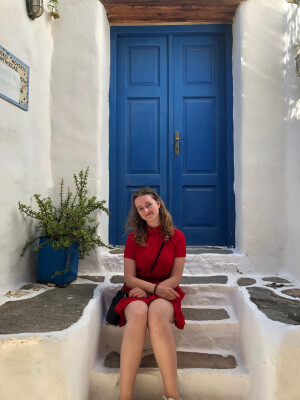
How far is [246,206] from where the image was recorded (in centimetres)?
314

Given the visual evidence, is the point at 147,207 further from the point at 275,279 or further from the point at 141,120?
the point at 141,120

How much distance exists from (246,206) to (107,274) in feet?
4.70

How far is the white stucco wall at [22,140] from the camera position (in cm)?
248

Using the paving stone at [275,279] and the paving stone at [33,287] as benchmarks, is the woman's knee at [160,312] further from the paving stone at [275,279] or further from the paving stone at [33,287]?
the paving stone at [275,279]

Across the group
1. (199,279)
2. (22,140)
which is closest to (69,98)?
(22,140)

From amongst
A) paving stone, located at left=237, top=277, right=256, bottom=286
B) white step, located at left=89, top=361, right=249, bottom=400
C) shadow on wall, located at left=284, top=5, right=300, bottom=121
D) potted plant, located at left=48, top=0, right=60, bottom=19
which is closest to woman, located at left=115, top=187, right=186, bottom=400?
white step, located at left=89, top=361, right=249, bottom=400

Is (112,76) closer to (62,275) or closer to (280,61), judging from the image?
(280,61)

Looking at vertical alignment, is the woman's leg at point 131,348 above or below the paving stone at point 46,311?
below

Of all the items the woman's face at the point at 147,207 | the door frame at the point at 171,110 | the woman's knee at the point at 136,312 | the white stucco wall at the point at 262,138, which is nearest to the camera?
the woman's knee at the point at 136,312

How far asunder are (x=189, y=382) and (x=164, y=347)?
1.20ft

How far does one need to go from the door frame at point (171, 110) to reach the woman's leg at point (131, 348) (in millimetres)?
1617

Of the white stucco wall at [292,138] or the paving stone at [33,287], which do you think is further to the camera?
the white stucco wall at [292,138]

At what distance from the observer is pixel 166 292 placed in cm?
212

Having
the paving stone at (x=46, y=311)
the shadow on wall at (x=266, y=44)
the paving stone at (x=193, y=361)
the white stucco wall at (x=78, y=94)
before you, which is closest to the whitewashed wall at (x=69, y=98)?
the white stucco wall at (x=78, y=94)
